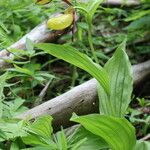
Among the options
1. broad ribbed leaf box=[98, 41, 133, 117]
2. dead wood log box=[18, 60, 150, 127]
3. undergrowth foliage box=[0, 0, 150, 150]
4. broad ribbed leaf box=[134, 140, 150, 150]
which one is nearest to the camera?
undergrowth foliage box=[0, 0, 150, 150]

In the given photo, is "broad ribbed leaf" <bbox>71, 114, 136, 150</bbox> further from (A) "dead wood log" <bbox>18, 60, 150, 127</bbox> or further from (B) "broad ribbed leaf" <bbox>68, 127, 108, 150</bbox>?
(A) "dead wood log" <bbox>18, 60, 150, 127</bbox>

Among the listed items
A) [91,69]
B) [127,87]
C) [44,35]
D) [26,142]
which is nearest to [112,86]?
[127,87]

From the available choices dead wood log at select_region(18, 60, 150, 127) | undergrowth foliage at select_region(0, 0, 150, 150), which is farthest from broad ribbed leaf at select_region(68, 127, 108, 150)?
dead wood log at select_region(18, 60, 150, 127)

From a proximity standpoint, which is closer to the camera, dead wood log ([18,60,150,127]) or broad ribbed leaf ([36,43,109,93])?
broad ribbed leaf ([36,43,109,93])

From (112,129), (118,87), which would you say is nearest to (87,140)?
(112,129)

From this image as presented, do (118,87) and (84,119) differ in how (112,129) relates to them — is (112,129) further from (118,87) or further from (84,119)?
(118,87)
